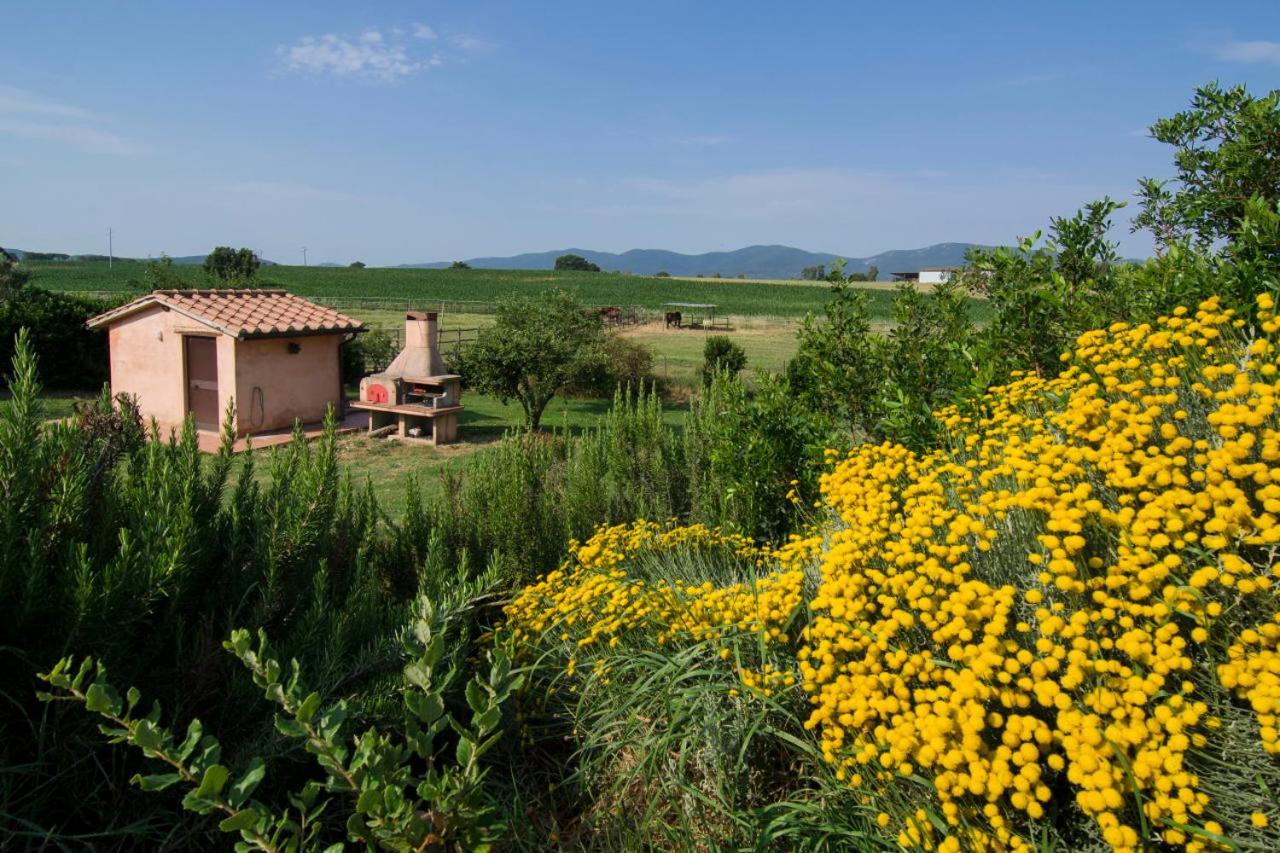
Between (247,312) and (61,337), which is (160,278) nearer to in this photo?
(61,337)

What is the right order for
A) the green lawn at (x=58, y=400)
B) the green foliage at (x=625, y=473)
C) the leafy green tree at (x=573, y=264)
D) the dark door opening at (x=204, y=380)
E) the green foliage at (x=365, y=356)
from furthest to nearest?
the leafy green tree at (x=573, y=264)
the green foliage at (x=365, y=356)
the dark door opening at (x=204, y=380)
the green lawn at (x=58, y=400)
the green foliage at (x=625, y=473)

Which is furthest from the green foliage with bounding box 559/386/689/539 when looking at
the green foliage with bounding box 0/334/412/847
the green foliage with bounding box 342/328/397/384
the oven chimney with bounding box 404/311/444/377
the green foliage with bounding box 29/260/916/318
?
the green foliage with bounding box 29/260/916/318

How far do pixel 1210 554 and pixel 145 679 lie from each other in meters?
3.22

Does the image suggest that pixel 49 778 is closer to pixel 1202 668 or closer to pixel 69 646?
pixel 69 646

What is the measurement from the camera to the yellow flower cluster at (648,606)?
299cm

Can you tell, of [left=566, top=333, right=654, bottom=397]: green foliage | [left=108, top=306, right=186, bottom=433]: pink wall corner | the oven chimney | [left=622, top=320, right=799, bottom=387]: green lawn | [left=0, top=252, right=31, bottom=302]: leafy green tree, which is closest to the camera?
[left=108, top=306, right=186, bottom=433]: pink wall corner

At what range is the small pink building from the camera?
1477 cm

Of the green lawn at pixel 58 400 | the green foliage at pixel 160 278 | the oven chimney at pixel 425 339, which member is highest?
the green foliage at pixel 160 278

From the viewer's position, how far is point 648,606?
3.43 metres

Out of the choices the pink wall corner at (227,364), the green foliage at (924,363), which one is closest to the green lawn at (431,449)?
the pink wall corner at (227,364)

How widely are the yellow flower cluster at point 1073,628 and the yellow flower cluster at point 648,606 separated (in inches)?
8.7

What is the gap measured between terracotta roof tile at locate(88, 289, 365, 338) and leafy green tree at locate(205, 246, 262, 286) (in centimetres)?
1237

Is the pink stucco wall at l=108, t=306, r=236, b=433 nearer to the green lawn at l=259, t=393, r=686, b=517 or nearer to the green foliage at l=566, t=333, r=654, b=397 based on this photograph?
the green lawn at l=259, t=393, r=686, b=517

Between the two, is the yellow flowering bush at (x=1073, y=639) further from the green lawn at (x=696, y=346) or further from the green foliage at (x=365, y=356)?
the green foliage at (x=365, y=356)
